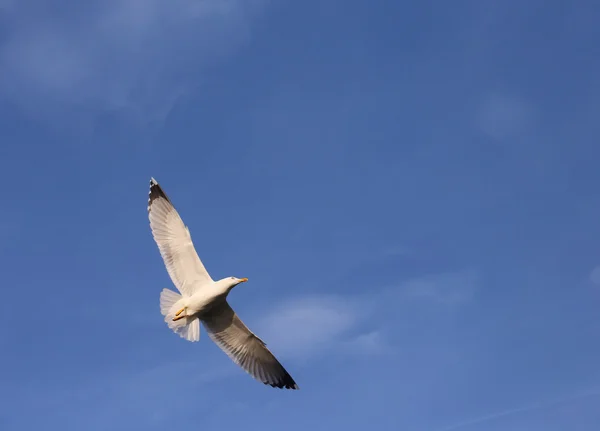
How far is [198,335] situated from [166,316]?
1031 millimetres

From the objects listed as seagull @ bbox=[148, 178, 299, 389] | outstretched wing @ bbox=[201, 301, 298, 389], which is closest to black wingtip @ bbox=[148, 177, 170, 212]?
seagull @ bbox=[148, 178, 299, 389]

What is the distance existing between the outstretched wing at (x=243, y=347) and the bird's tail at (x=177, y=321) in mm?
533

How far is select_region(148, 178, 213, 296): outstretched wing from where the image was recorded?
19828 mm

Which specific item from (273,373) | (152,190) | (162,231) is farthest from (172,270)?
(273,373)

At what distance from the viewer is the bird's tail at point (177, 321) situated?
19.7 metres

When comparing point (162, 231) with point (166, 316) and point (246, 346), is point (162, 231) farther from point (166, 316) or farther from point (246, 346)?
point (246, 346)

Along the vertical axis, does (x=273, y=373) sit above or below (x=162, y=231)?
below

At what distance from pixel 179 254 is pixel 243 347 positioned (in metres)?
3.35

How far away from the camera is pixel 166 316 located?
780 inches

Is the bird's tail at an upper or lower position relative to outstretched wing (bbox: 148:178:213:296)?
lower

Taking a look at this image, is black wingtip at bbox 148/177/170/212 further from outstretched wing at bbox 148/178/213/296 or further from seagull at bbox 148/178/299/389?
outstretched wing at bbox 148/178/213/296

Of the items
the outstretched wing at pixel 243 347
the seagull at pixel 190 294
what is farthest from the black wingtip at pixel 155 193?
the outstretched wing at pixel 243 347

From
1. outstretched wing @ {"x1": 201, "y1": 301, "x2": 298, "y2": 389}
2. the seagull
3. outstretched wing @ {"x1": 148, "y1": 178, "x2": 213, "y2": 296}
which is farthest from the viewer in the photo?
outstretched wing @ {"x1": 201, "y1": 301, "x2": 298, "y2": 389}

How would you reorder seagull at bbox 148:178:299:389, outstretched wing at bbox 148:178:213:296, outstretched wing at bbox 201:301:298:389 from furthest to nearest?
outstretched wing at bbox 201:301:298:389 → outstretched wing at bbox 148:178:213:296 → seagull at bbox 148:178:299:389
